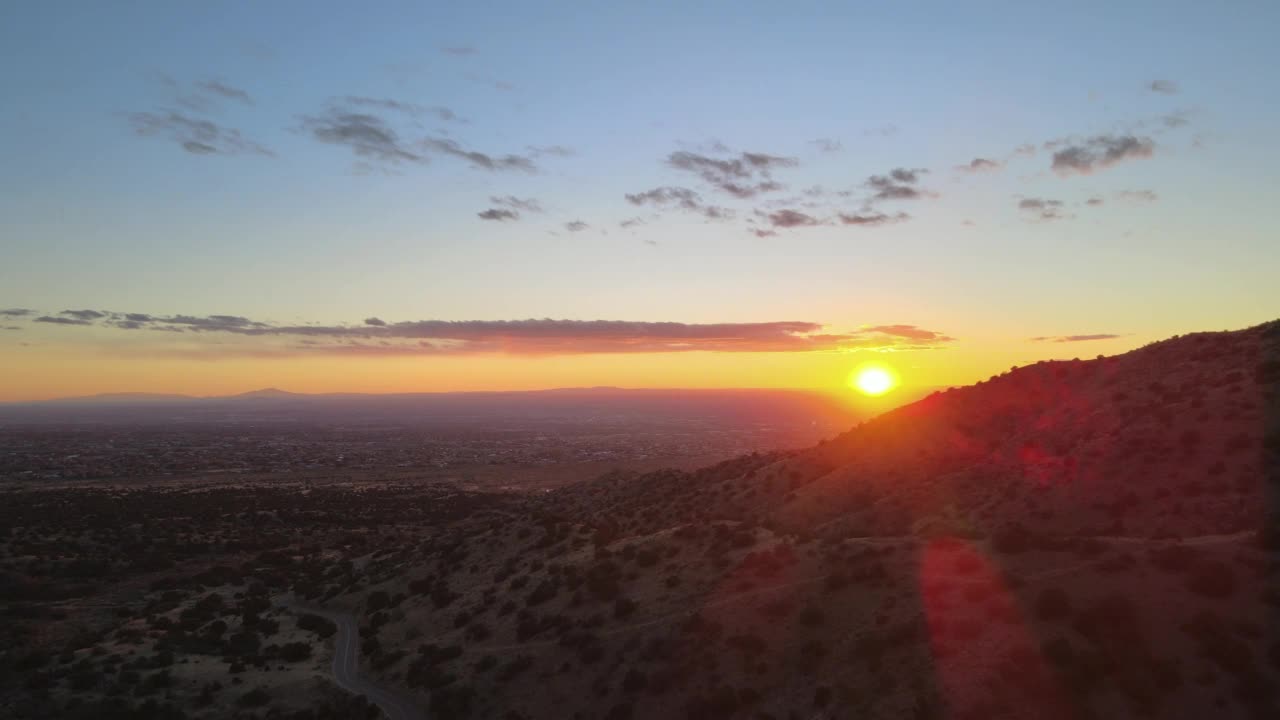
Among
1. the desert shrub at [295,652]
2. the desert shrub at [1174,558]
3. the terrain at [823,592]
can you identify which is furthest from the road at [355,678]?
the desert shrub at [1174,558]

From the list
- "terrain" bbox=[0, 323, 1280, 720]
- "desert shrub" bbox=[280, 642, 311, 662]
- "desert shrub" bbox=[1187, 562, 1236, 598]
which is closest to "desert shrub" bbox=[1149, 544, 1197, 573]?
"terrain" bbox=[0, 323, 1280, 720]

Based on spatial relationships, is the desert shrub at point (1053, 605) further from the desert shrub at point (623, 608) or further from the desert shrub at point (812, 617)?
the desert shrub at point (623, 608)

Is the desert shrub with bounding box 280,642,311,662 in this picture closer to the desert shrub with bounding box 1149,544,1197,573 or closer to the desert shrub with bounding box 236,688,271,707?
the desert shrub with bounding box 236,688,271,707

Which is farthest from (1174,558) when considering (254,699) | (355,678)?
(254,699)

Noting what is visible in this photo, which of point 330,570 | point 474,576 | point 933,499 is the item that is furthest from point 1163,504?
point 330,570

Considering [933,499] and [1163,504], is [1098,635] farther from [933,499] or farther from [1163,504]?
[933,499]

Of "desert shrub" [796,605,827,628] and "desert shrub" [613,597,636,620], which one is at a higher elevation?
"desert shrub" [796,605,827,628]
